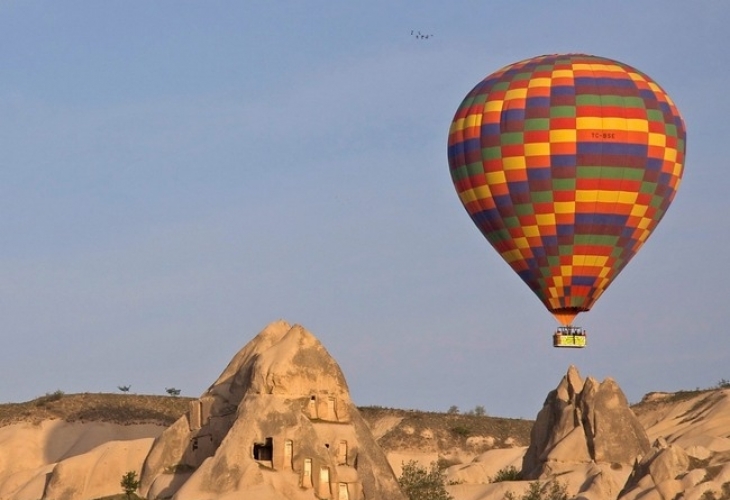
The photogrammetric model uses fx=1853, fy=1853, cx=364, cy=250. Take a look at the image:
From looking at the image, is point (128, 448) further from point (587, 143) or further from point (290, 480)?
point (587, 143)

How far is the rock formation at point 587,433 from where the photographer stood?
284 ft

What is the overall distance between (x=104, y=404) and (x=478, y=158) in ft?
136

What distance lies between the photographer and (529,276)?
259 ft

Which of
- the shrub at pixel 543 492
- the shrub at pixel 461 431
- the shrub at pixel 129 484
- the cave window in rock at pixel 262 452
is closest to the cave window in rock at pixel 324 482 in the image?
the cave window in rock at pixel 262 452

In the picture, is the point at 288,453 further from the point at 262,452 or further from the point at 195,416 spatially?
the point at 195,416

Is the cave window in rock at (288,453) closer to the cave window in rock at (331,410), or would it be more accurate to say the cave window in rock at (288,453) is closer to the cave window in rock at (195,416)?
the cave window in rock at (331,410)

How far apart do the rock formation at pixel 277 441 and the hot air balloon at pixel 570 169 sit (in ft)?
40.3

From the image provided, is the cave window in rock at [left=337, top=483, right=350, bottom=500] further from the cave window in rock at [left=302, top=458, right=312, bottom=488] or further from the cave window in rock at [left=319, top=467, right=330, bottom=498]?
the cave window in rock at [left=302, top=458, right=312, bottom=488]

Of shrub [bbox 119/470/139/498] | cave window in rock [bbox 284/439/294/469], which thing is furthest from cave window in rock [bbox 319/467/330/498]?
shrub [bbox 119/470/139/498]

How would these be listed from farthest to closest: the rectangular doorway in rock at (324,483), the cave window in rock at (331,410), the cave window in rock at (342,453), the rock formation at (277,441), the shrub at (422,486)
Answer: the shrub at (422,486) → the cave window in rock at (331,410) → the cave window in rock at (342,453) → the rectangular doorway in rock at (324,483) → the rock formation at (277,441)

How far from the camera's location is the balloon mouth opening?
78188mm

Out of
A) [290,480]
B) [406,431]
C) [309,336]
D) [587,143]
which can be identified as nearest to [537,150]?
[587,143]

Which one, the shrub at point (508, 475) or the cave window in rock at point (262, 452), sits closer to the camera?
the cave window in rock at point (262, 452)

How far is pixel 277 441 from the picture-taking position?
6556cm
